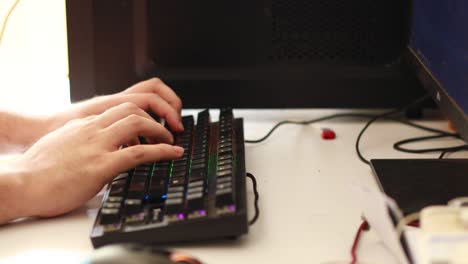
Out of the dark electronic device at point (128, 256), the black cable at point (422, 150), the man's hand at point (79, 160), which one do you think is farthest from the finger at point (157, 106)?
the dark electronic device at point (128, 256)

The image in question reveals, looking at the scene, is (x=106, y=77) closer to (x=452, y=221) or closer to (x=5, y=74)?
(x=5, y=74)

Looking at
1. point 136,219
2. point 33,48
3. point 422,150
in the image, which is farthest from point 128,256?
point 33,48

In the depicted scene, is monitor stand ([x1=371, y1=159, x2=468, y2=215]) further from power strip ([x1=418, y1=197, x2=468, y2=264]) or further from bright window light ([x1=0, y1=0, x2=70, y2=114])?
bright window light ([x1=0, y1=0, x2=70, y2=114])

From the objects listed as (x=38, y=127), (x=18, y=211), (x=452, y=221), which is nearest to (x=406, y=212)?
(x=452, y=221)

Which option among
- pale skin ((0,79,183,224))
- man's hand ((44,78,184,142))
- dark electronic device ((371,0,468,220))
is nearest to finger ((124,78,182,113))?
man's hand ((44,78,184,142))

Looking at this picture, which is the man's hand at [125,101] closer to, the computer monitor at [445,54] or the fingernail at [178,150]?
the fingernail at [178,150]

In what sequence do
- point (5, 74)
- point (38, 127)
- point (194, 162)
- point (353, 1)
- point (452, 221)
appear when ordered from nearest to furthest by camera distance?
point (452, 221) < point (194, 162) < point (38, 127) < point (353, 1) < point (5, 74)

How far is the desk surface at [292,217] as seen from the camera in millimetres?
699

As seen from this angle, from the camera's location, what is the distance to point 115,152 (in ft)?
2.69

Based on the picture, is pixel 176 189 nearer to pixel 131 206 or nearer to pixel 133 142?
pixel 131 206

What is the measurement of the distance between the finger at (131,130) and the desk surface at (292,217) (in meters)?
0.09

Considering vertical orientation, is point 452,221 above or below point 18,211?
above

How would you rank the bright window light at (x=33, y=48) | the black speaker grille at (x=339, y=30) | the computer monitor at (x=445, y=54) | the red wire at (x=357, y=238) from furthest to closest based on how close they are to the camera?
the bright window light at (x=33, y=48)
the black speaker grille at (x=339, y=30)
the computer monitor at (x=445, y=54)
the red wire at (x=357, y=238)

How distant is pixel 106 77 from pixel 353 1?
0.45 metres
